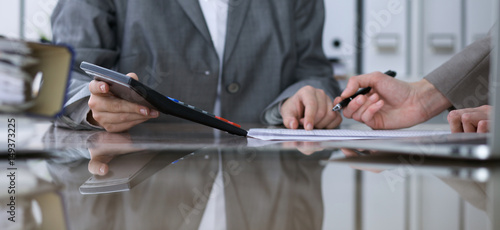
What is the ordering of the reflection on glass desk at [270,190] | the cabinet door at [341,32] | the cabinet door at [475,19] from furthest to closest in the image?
1. the cabinet door at [341,32]
2. the cabinet door at [475,19]
3. the reflection on glass desk at [270,190]

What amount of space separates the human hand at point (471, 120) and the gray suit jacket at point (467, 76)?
190mm

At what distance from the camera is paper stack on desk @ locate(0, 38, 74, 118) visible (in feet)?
1.09

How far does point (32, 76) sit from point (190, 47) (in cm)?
65

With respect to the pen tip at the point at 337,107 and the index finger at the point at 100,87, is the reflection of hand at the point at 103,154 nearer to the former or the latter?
the index finger at the point at 100,87

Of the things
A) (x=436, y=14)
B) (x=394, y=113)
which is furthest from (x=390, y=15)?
(x=394, y=113)

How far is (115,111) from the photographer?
1.98 feet

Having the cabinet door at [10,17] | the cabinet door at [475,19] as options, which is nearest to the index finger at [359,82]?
the cabinet door at [475,19]

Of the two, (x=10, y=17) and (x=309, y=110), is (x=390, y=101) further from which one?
(x=10, y=17)

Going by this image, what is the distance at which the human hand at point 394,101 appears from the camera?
73 cm

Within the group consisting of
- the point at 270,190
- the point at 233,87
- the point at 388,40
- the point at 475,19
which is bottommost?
the point at 270,190

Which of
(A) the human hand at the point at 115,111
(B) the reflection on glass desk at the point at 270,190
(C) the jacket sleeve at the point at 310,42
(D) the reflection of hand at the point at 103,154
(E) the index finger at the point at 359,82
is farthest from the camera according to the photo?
(C) the jacket sleeve at the point at 310,42

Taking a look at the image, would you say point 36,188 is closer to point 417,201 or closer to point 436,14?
point 417,201

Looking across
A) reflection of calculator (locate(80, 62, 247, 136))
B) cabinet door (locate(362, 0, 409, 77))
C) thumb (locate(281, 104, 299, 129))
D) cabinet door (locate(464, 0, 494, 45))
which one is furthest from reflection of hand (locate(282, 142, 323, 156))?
cabinet door (locate(464, 0, 494, 45))

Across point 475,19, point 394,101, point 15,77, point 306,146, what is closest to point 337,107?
point 394,101
